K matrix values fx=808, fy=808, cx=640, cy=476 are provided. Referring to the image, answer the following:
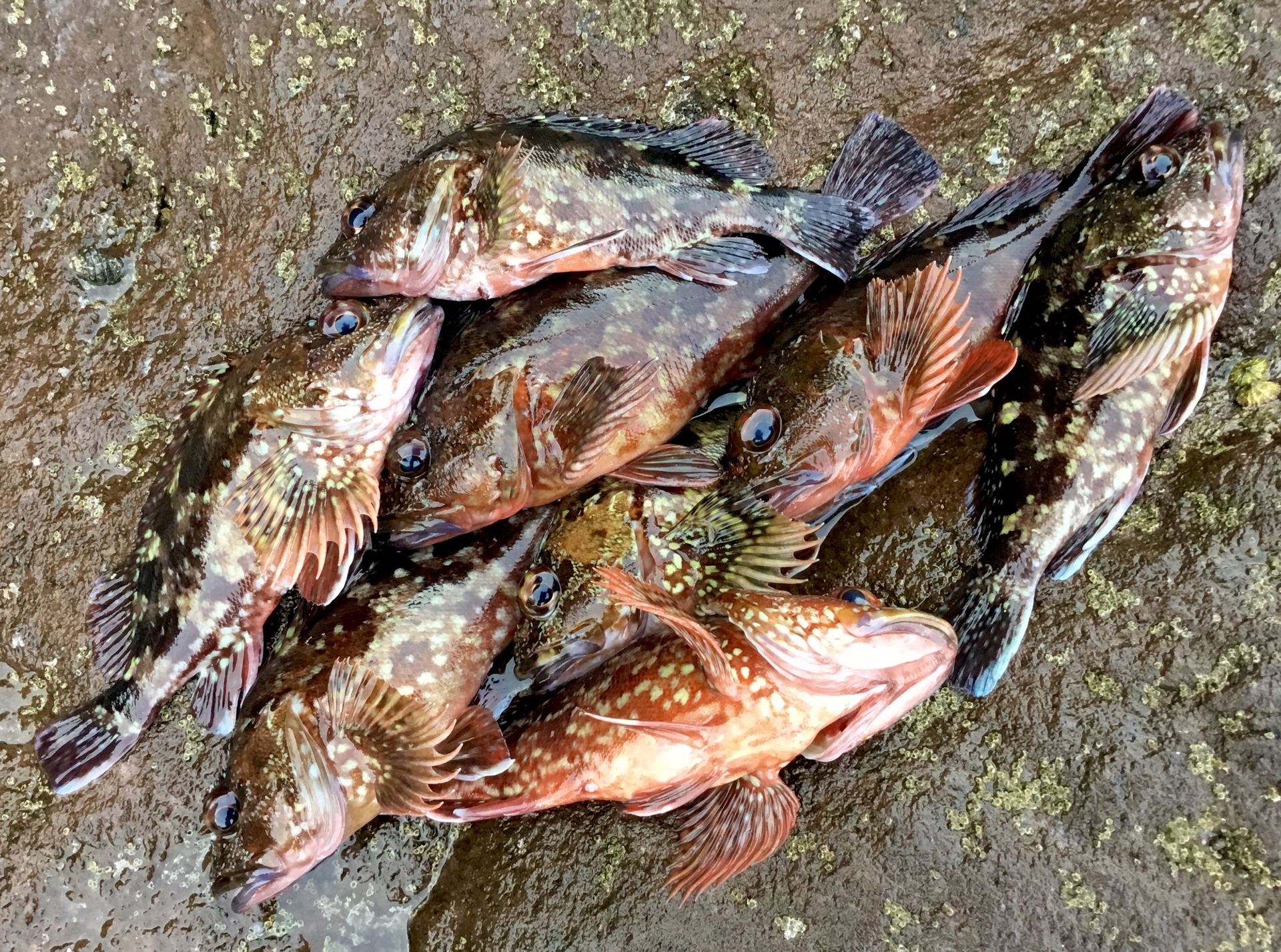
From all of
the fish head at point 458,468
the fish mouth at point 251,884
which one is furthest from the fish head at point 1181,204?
the fish mouth at point 251,884

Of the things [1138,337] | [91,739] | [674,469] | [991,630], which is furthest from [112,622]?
[1138,337]

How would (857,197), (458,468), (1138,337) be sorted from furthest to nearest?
(857,197) < (458,468) < (1138,337)

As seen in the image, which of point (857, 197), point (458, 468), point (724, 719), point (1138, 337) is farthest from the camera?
point (857, 197)

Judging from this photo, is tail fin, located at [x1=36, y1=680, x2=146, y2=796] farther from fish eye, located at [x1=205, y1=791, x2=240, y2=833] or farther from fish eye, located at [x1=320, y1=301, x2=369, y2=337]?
fish eye, located at [x1=320, y1=301, x2=369, y2=337]

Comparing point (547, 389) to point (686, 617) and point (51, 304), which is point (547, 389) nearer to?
point (686, 617)

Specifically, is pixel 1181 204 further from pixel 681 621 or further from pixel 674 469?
pixel 681 621

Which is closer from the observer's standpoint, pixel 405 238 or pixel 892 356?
pixel 892 356

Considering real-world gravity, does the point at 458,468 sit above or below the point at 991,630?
above

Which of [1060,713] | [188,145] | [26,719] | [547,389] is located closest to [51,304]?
[188,145]
